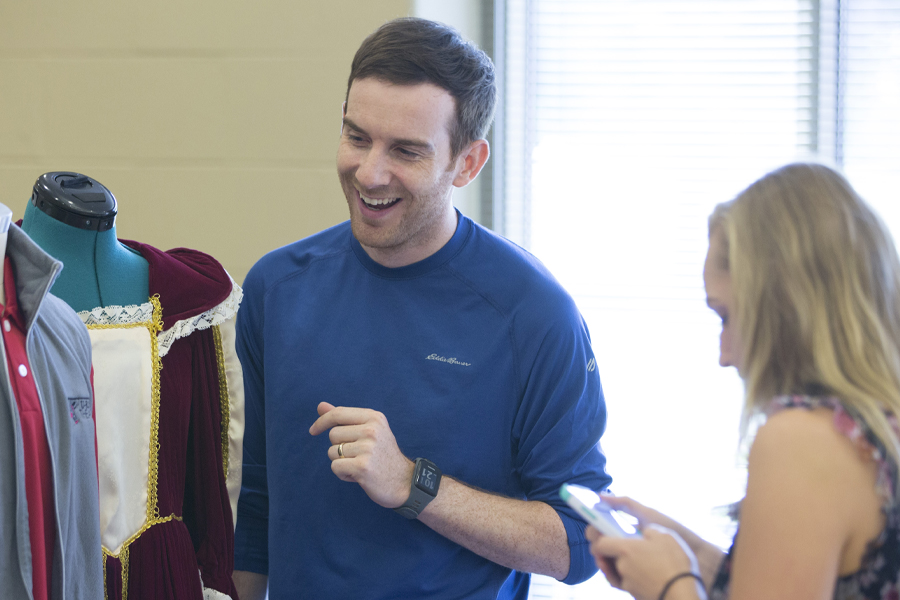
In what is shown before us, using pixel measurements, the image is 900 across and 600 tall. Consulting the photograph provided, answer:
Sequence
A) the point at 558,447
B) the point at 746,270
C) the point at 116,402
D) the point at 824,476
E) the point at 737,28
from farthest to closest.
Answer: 1. the point at 737,28
2. the point at 558,447
3. the point at 116,402
4. the point at 746,270
5. the point at 824,476

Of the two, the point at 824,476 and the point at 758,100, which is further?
the point at 758,100

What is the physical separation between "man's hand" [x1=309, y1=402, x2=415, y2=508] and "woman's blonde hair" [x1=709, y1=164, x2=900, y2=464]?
0.58 meters

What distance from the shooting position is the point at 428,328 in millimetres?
1480

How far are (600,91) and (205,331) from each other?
169 centimetres

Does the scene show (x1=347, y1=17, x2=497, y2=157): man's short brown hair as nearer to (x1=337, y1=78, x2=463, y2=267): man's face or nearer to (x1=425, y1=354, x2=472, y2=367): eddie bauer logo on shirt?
(x1=337, y1=78, x2=463, y2=267): man's face

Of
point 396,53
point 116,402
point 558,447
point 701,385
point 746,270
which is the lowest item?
point 701,385

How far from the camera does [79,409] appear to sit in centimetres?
112

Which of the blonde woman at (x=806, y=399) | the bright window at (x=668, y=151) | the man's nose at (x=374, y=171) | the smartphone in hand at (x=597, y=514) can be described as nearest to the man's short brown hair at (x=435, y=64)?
the man's nose at (x=374, y=171)

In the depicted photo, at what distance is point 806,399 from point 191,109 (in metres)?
2.06

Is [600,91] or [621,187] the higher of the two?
[600,91]

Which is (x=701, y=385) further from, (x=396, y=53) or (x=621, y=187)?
(x=396, y=53)

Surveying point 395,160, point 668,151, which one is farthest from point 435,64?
point 668,151

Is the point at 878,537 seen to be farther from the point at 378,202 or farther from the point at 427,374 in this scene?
the point at 378,202

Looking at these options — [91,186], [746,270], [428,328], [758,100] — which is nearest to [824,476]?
[746,270]
